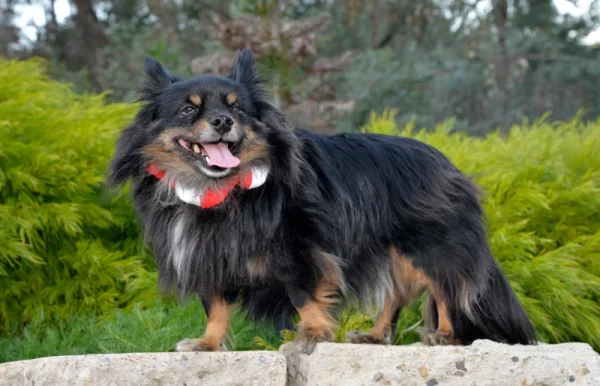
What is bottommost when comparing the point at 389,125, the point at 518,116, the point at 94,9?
the point at 518,116

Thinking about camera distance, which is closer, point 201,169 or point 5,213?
point 201,169

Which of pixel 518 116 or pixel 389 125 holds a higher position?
pixel 389 125

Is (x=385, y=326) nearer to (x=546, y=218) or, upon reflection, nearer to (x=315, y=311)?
(x=315, y=311)

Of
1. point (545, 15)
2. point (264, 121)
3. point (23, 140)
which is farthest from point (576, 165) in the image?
point (545, 15)

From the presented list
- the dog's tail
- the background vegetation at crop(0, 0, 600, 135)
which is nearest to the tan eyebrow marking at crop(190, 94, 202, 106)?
the dog's tail

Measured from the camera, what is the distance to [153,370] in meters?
3.33

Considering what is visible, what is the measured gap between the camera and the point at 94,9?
57.0 feet

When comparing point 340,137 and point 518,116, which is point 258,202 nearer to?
point 340,137

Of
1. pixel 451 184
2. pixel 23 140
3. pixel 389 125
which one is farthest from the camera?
pixel 389 125

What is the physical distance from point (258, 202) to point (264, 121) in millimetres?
402

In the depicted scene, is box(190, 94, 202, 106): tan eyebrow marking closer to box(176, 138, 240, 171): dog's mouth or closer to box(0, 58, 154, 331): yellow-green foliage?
box(176, 138, 240, 171): dog's mouth

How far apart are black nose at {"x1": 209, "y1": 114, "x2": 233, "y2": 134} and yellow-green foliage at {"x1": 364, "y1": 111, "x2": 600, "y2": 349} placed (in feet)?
6.19

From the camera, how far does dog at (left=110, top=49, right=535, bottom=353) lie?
3561 mm

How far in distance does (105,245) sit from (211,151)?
8.73ft
